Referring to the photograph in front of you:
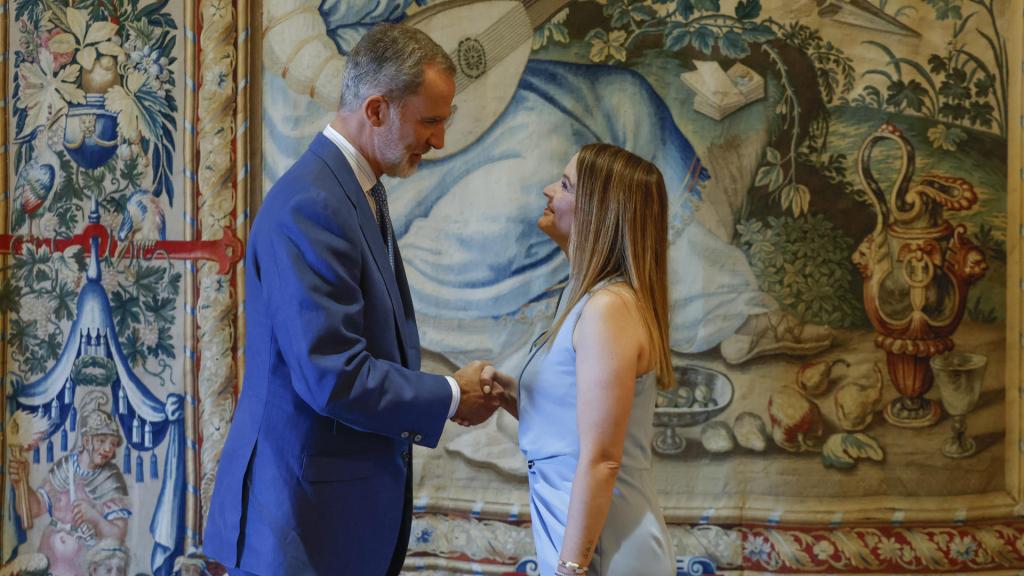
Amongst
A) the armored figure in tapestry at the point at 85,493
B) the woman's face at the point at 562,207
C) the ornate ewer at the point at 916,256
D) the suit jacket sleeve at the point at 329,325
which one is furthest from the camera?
the armored figure in tapestry at the point at 85,493

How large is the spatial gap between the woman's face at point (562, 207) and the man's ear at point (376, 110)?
1.62ft

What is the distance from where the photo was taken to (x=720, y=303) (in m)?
4.33

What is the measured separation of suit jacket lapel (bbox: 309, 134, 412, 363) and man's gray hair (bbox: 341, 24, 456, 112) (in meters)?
0.15

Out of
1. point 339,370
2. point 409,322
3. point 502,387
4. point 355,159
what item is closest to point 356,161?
point 355,159

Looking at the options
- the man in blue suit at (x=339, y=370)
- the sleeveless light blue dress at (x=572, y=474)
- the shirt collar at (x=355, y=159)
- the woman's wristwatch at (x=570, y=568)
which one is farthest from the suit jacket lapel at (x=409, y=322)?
the woman's wristwatch at (x=570, y=568)

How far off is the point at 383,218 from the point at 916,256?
2502 millimetres

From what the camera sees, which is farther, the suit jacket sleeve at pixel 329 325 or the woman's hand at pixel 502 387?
the woman's hand at pixel 502 387

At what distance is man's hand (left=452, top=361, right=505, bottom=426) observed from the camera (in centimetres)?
269

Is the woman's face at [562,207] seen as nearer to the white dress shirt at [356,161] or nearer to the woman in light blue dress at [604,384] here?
the woman in light blue dress at [604,384]

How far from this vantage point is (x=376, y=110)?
2.71 meters

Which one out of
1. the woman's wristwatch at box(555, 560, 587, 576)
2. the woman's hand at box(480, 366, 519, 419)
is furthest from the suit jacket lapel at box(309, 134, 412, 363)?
the woman's wristwatch at box(555, 560, 587, 576)

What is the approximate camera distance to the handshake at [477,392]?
269 centimetres

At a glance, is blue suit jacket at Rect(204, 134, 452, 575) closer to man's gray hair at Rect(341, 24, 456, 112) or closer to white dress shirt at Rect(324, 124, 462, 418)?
white dress shirt at Rect(324, 124, 462, 418)

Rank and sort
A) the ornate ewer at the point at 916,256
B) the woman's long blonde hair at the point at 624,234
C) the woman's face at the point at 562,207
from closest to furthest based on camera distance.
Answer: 1. the woman's long blonde hair at the point at 624,234
2. the woman's face at the point at 562,207
3. the ornate ewer at the point at 916,256
